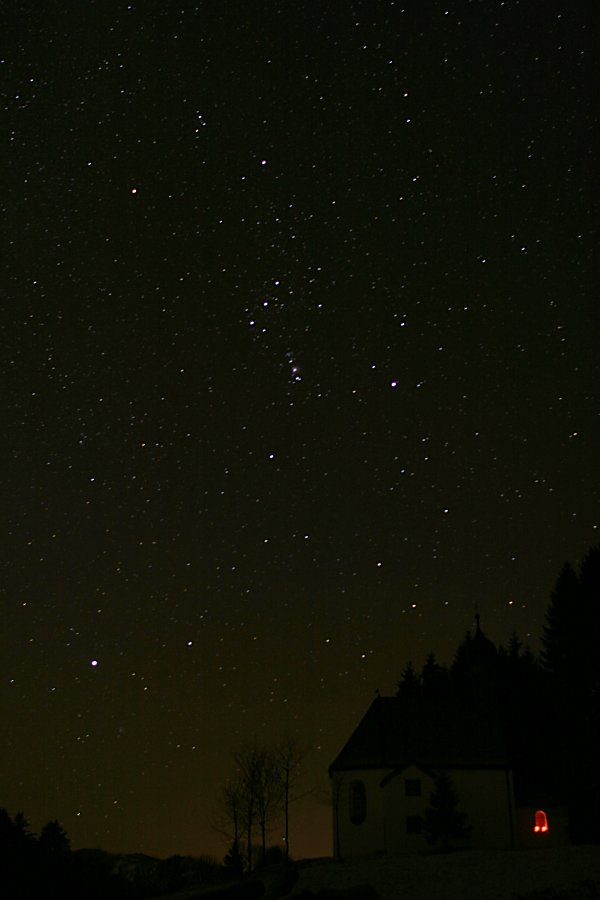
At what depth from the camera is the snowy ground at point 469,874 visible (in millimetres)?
29641

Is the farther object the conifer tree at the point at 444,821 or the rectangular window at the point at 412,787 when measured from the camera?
the rectangular window at the point at 412,787

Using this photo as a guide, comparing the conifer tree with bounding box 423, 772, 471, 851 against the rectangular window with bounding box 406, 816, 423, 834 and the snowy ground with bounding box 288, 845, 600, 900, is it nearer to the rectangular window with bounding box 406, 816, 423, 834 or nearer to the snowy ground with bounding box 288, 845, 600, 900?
the rectangular window with bounding box 406, 816, 423, 834

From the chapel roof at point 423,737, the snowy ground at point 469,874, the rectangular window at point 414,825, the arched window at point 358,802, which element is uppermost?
the chapel roof at point 423,737

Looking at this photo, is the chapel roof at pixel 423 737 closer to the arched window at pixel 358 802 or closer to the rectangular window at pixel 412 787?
Result: the rectangular window at pixel 412 787

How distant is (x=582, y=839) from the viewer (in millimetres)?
42688

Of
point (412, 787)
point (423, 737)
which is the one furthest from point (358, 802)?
point (423, 737)

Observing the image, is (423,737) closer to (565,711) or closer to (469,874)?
(565,711)

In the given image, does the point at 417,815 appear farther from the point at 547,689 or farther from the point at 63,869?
the point at 63,869

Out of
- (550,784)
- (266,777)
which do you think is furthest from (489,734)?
(266,777)

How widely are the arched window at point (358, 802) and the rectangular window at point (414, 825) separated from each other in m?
1.88

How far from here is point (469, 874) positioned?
32.4m

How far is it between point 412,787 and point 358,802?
2.38 metres

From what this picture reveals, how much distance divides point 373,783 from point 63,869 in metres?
18.2

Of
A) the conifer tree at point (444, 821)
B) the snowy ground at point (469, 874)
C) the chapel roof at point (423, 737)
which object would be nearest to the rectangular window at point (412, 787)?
the chapel roof at point (423, 737)
